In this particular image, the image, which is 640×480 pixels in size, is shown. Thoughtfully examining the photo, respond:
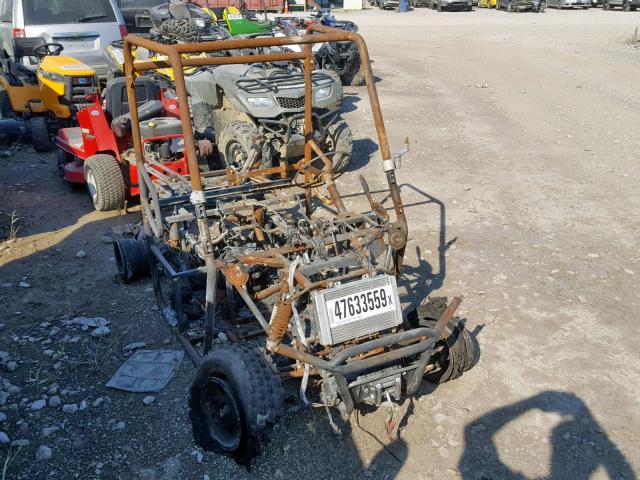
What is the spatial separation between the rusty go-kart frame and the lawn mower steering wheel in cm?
593

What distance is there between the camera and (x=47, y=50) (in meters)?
9.88

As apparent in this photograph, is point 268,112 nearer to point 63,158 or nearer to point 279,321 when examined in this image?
point 63,158

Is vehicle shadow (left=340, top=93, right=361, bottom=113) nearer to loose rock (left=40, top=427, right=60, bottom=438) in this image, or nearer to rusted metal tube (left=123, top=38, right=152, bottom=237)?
rusted metal tube (left=123, top=38, right=152, bottom=237)

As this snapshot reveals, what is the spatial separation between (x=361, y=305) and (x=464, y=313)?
2.02 meters

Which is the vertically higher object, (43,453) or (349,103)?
(43,453)

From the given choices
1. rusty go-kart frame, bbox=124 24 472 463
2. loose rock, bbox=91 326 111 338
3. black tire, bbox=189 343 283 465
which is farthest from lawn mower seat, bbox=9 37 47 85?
black tire, bbox=189 343 283 465

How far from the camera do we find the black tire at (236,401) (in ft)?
11.0

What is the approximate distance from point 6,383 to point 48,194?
14.4 feet

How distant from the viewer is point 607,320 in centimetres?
527

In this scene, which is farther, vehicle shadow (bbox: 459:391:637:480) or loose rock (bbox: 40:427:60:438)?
loose rock (bbox: 40:427:60:438)

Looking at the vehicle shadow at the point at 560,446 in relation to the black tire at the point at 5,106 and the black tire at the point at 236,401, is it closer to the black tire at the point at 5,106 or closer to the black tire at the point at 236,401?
the black tire at the point at 236,401

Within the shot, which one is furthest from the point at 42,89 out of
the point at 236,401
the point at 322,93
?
the point at 236,401

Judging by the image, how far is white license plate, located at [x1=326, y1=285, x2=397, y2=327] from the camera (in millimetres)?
3492

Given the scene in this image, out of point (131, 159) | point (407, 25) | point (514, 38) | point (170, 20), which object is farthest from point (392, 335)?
point (407, 25)
